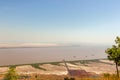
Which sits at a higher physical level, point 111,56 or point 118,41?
point 118,41

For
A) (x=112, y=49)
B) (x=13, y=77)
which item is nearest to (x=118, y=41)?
(x=112, y=49)

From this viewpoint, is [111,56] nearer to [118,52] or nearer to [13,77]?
[118,52]

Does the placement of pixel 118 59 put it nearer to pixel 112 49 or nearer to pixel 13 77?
pixel 112 49

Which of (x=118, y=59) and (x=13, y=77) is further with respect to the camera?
(x=13, y=77)

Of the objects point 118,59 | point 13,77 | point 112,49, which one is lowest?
point 13,77

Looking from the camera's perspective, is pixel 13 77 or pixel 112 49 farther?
pixel 13 77

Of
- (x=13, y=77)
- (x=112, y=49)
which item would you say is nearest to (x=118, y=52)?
(x=112, y=49)

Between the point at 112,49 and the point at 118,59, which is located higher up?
the point at 112,49

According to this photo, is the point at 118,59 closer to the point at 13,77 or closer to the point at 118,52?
the point at 118,52
